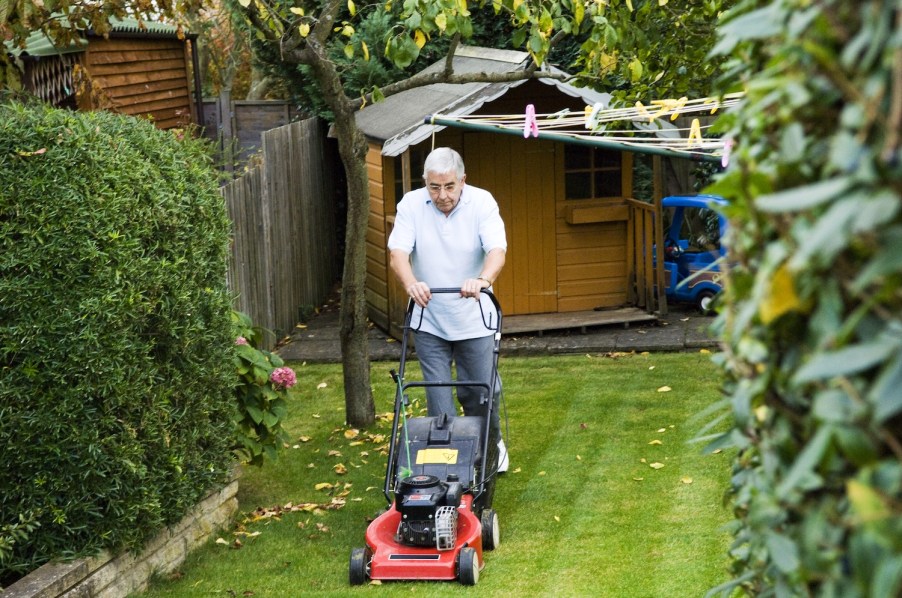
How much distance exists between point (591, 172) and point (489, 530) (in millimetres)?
6796

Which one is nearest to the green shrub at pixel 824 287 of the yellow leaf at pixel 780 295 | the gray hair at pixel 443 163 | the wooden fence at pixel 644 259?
the yellow leaf at pixel 780 295

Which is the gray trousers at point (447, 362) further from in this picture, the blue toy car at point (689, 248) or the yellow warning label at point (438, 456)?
the blue toy car at point (689, 248)

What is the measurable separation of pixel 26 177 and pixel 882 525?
411 centimetres

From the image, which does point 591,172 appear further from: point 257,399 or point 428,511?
point 428,511

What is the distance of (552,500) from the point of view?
6.57 m

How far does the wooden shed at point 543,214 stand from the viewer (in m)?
11.4

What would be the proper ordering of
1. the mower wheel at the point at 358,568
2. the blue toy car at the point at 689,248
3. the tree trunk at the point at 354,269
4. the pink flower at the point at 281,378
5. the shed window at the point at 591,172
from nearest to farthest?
the mower wheel at the point at 358,568 → the pink flower at the point at 281,378 → the tree trunk at the point at 354,269 → the blue toy car at the point at 689,248 → the shed window at the point at 591,172

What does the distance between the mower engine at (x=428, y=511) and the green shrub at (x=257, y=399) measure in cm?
147

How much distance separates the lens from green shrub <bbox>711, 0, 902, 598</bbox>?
4.08ft

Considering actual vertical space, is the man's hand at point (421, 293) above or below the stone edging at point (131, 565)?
above

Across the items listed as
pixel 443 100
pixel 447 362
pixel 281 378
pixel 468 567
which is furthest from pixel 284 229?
pixel 468 567

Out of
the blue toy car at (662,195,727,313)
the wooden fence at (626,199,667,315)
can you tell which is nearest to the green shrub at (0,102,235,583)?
the wooden fence at (626,199,667,315)

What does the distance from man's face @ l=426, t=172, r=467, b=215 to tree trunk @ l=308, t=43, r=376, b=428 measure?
1734mm

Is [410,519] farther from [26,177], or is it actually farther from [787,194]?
[787,194]
